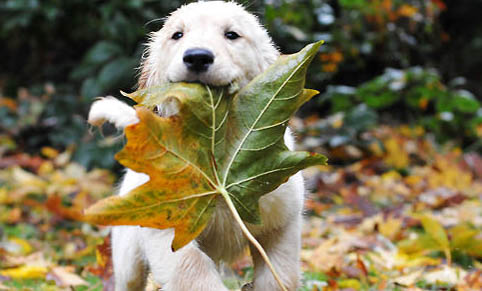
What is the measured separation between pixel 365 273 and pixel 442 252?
78 centimetres

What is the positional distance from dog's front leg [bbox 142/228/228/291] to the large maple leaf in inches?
9.6

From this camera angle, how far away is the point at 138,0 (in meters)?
5.77

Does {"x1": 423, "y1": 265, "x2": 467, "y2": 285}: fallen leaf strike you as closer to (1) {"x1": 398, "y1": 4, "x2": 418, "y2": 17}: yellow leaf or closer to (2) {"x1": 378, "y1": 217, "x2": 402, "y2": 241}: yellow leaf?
(2) {"x1": 378, "y1": 217, "x2": 402, "y2": 241}: yellow leaf

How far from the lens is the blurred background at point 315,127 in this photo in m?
4.28

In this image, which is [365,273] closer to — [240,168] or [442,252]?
[442,252]

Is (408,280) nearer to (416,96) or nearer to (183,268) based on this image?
(183,268)

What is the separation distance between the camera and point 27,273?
322 cm

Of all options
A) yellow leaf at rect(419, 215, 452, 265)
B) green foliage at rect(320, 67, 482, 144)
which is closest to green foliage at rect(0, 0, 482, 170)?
green foliage at rect(320, 67, 482, 144)

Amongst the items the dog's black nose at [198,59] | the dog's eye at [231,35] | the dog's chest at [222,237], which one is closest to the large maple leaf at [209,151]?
the dog's black nose at [198,59]

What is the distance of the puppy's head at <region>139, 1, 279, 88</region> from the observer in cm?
184

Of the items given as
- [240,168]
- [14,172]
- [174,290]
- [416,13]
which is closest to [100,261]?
[174,290]

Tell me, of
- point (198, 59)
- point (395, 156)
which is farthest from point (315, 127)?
point (198, 59)

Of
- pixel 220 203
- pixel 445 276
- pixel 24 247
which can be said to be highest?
pixel 220 203

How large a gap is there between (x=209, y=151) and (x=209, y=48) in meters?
0.33
